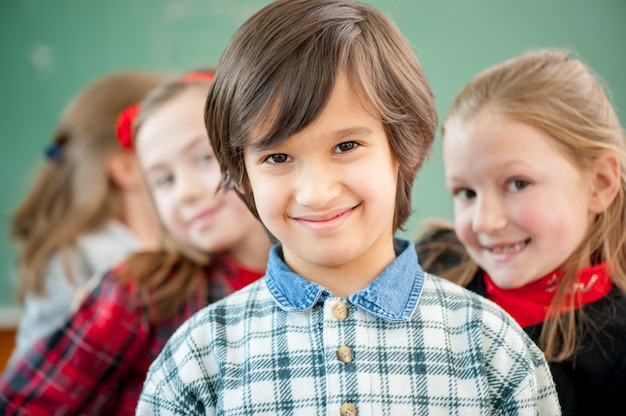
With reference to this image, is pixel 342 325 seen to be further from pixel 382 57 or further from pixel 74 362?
pixel 74 362

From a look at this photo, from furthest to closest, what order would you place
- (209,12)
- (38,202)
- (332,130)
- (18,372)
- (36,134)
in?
Result: 1. (36,134)
2. (209,12)
3. (38,202)
4. (18,372)
5. (332,130)

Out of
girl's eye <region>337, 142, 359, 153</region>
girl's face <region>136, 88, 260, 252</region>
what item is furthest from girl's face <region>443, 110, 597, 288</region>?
girl's face <region>136, 88, 260, 252</region>

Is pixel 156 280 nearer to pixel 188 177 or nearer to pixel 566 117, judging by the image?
pixel 188 177

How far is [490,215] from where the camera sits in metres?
1.06

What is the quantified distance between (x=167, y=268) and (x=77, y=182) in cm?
89

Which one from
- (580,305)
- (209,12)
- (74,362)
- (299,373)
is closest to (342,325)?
(299,373)

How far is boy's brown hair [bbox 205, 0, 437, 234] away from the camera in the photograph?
32.1 inches

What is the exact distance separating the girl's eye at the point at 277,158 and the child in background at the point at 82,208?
1.30 metres

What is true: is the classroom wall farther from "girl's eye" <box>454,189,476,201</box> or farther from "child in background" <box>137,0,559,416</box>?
"child in background" <box>137,0,559,416</box>

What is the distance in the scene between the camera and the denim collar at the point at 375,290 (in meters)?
0.88

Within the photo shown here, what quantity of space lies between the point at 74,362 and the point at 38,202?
1.12 m

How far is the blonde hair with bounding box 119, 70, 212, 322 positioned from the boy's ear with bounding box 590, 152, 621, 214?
74cm

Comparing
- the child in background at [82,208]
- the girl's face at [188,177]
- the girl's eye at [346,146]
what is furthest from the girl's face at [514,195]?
the child in background at [82,208]

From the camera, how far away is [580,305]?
110cm
